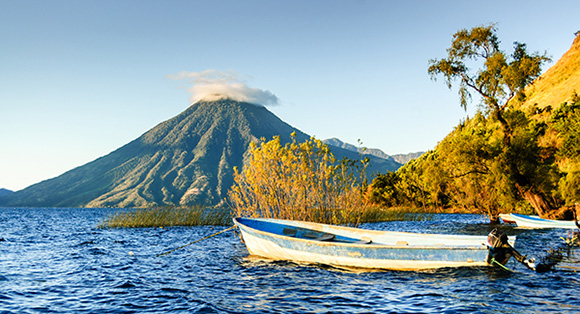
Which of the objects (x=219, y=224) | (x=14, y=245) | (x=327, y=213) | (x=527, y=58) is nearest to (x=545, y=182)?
(x=527, y=58)

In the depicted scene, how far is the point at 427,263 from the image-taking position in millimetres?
11789

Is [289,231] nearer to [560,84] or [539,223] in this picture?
[539,223]

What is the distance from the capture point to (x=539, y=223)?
1160 inches

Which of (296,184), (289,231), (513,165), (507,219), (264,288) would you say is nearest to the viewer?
(264,288)

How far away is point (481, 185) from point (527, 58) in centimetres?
1231

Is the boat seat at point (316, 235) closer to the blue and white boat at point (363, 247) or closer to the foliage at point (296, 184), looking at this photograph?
the blue and white boat at point (363, 247)

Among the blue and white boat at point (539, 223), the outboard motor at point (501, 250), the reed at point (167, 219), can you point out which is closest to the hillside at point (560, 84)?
the blue and white boat at point (539, 223)

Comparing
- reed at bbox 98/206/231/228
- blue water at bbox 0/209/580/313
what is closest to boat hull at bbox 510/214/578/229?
blue water at bbox 0/209/580/313

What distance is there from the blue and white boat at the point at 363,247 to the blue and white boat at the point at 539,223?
19.2 m

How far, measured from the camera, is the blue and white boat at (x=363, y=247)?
11.4m

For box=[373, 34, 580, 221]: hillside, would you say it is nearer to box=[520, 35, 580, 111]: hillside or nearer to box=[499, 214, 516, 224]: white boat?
box=[499, 214, 516, 224]: white boat

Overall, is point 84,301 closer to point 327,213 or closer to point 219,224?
point 327,213

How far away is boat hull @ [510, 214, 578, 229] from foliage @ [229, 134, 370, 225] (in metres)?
17.6

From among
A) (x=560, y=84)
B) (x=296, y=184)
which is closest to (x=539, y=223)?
(x=296, y=184)
